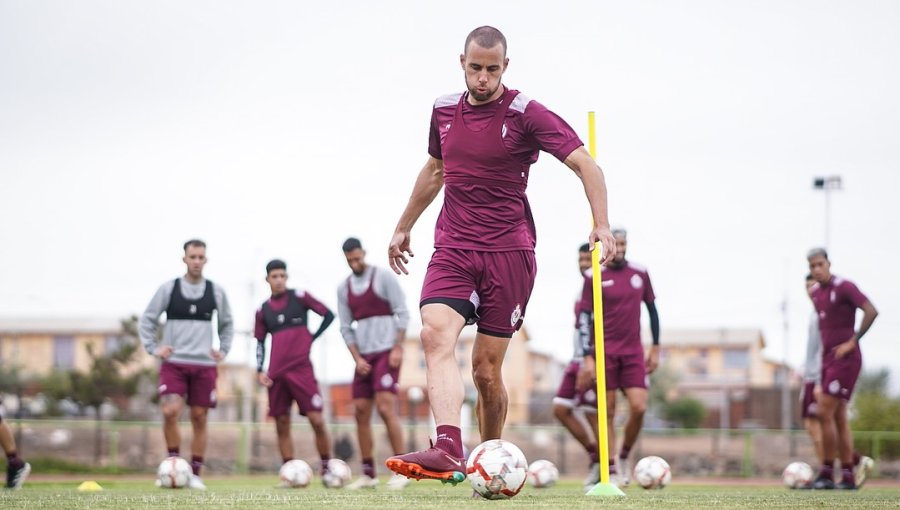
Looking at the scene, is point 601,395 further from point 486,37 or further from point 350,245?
point 350,245

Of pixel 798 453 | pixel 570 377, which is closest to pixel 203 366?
pixel 570 377

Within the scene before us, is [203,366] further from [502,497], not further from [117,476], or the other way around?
[117,476]

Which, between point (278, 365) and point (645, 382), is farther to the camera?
point (278, 365)

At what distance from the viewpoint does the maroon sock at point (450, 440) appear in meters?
6.40

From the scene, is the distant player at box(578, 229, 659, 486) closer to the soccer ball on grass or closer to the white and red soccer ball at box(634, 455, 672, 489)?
the white and red soccer ball at box(634, 455, 672, 489)

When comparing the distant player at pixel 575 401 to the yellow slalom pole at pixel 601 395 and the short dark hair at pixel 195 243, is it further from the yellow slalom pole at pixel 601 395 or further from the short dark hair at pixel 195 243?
the yellow slalom pole at pixel 601 395

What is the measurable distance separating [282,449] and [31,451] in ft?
74.8

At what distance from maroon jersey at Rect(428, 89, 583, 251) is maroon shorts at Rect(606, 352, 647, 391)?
218 inches

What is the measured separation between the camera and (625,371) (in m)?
12.4

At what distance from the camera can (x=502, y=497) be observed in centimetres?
665

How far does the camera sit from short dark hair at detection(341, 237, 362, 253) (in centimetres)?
1300

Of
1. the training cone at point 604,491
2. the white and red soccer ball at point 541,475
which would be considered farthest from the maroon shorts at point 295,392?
the training cone at point 604,491

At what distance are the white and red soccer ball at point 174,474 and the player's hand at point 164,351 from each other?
1.22 metres

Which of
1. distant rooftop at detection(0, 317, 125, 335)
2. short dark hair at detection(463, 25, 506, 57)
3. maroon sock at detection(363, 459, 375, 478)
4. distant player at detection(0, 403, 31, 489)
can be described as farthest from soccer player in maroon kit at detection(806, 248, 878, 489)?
distant rooftop at detection(0, 317, 125, 335)
